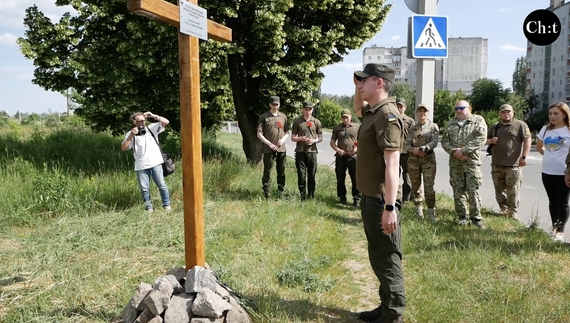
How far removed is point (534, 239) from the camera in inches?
210

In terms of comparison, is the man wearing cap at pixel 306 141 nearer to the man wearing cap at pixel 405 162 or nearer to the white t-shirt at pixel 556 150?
the man wearing cap at pixel 405 162

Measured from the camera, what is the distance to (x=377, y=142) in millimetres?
3137

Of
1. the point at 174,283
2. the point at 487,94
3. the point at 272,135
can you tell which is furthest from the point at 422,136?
the point at 487,94

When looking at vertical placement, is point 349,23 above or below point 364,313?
above

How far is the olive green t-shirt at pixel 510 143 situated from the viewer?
21.9 feet

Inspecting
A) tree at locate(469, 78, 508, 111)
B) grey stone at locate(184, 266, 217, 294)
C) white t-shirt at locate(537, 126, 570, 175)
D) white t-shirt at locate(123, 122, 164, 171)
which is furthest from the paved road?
tree at locate(469, 78, 508, 111)

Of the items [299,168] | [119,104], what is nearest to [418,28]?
[299,168]

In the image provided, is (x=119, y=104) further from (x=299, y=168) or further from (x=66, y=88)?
(x=299, y=168)

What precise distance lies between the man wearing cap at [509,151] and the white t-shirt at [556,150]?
871 mm

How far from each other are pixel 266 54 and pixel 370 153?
748 centimetres

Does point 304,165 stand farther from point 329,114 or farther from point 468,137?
point 329,114

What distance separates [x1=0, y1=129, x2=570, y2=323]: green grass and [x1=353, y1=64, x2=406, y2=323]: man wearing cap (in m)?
0.44

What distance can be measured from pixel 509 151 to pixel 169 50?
7.20 meters

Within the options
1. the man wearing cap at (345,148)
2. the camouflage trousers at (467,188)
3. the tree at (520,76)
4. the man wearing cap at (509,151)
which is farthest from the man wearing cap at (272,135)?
the tree at (520,76)
